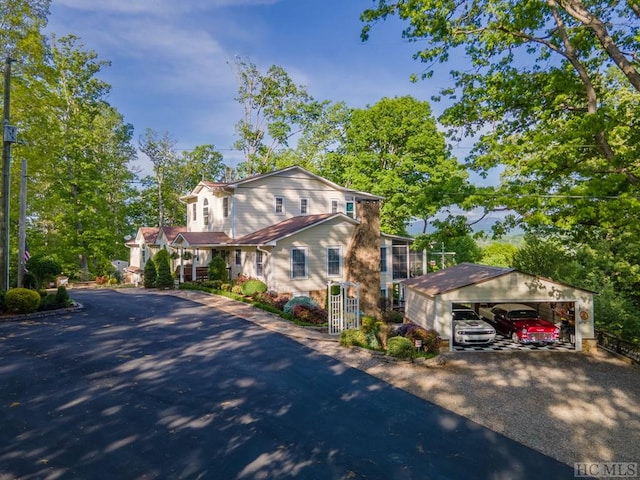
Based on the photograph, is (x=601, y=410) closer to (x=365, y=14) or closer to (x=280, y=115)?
(x=365, y=14)

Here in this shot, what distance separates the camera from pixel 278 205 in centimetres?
2867

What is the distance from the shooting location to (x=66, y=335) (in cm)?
1346

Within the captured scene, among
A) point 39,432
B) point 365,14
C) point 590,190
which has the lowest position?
point 39,432

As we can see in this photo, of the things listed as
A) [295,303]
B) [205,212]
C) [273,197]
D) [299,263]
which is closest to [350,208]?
[273,197]

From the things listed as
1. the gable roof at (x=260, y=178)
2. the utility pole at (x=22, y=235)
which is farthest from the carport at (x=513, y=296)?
the utility pole at (x=22, y=235)

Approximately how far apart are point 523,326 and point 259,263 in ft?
49.5

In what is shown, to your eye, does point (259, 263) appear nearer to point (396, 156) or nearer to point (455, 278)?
point (455, 278)

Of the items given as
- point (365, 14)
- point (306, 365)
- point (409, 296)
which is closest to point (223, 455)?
point (306, 365)

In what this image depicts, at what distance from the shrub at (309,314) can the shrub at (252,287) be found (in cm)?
459

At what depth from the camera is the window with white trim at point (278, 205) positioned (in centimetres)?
2852

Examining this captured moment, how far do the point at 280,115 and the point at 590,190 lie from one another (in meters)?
35.5

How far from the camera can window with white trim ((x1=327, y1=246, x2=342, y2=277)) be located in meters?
24.4

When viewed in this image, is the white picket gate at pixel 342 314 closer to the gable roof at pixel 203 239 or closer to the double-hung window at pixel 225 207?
the gable roof at pixel 203 239

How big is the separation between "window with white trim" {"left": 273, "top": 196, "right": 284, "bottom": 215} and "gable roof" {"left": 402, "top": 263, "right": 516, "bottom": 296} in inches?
476
